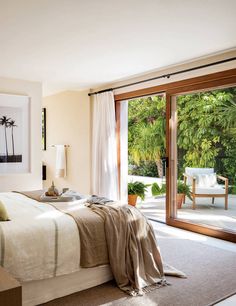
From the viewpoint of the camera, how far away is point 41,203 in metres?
3.21

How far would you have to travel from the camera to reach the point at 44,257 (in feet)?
7.60

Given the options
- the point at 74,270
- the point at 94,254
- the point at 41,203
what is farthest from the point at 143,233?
the point at 41,203

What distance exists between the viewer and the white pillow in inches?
172

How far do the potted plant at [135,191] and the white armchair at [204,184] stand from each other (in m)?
1.66

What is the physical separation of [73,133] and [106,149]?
40.9 inches

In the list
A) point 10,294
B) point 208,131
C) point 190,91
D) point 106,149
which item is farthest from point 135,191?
point 10,294

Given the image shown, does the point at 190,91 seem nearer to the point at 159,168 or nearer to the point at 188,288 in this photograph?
the point at 188,288

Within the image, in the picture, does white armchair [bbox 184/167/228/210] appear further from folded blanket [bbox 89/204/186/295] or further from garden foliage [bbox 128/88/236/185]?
folded blanket [bbox 89/204/186/295]

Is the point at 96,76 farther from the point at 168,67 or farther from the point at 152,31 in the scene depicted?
the point at 152,31

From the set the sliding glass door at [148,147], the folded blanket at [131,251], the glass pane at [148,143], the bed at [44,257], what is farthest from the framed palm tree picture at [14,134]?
the folded blanket at [131,251]

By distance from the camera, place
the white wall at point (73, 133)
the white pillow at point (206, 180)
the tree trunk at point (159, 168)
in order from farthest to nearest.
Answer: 1. the tree trunk at point (159, 168)
2. the white wall at point (73, 133)
3. the white pillow at point (206, 180)

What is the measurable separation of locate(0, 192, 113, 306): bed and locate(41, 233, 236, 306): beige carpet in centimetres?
9

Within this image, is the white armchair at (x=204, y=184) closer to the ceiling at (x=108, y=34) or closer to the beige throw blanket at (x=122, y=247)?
the ceiling at (x=108, y=34)

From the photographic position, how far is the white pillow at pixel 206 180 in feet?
14.4
